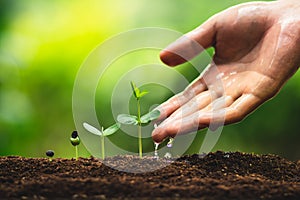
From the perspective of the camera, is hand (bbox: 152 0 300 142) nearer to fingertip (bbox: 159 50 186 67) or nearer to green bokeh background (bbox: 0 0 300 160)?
fingertip (bbox: 159 50 186 67)

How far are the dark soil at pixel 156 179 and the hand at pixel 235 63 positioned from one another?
0.38ft

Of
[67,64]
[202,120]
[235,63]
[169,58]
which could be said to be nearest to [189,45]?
[169,58]

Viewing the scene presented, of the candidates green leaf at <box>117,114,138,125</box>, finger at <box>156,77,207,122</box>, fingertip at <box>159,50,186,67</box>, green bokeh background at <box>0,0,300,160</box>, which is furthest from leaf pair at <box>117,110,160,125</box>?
green bokeh background at <box>0,0,300,160</box>

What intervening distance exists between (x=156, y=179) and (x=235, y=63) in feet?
2.24

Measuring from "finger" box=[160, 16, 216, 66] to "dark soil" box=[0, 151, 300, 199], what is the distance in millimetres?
325

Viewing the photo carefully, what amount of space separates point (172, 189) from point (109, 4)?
1693mm

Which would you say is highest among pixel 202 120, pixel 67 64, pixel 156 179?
pixel 67 64

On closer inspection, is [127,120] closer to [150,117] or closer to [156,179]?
[150,117]

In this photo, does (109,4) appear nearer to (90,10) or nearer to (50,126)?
(90,10)

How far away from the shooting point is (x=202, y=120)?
1.25 metres

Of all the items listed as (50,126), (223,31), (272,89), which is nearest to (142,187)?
(272,89)

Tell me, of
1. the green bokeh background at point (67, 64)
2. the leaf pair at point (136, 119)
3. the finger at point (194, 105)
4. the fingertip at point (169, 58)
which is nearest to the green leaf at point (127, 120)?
the leaf pair at point (136, 119)

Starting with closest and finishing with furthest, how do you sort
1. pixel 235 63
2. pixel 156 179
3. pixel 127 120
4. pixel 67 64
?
1. pixel 156 179
2. pixel 127 120
3. pixel 235 63
4. pixel 67 64

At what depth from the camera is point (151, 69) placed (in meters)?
2.09
